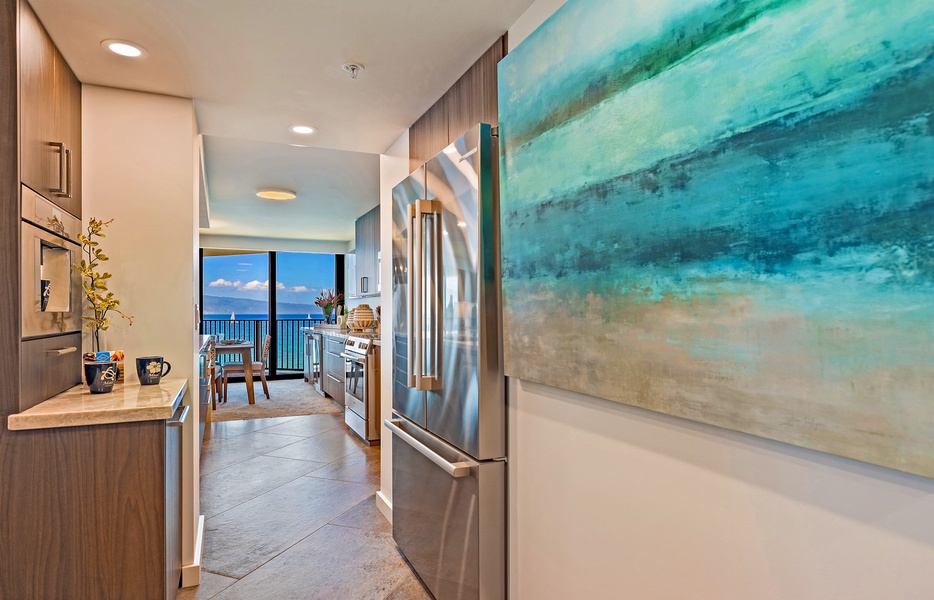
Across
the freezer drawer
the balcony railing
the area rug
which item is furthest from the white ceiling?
the balcony railing

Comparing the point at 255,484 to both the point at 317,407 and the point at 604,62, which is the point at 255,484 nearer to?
the point at 317,407

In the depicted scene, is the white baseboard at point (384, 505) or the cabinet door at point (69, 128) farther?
the white baseboard at point (384, 505)

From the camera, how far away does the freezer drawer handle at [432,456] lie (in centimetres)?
208

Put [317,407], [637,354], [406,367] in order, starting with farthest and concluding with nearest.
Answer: [317,407] → [406,367] → [637,354]

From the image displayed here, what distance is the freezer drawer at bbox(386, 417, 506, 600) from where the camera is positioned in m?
2.06

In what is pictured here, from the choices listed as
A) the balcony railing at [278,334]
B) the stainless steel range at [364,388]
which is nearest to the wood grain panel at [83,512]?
the stainless steel range at [364,388]

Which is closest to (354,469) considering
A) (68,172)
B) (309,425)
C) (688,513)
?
(309,425)

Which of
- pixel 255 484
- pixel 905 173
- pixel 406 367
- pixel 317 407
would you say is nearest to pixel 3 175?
pixel 406 367

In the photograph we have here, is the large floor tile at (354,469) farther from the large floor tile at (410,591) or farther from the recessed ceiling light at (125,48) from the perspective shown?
the recessed ceiling light at (125,48)

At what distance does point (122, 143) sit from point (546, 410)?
232 cm

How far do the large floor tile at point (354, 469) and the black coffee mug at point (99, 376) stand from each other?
7.33ft

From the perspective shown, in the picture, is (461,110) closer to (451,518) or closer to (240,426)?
(451,518)

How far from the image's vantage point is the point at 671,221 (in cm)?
127

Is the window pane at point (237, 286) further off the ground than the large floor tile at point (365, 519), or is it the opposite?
the window pane at point (237, 286)
